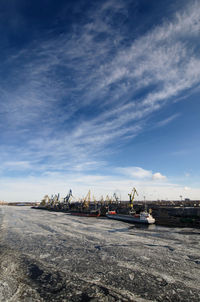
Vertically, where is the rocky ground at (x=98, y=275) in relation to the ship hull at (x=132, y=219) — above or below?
above

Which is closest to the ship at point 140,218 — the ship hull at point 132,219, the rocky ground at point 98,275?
the ship hull at point 132,219

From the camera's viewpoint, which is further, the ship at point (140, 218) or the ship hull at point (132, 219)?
the ship at point (140, 218)

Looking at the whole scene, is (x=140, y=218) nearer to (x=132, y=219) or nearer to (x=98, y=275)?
(x=132, y=219)

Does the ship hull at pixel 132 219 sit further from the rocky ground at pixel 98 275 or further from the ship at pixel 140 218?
the rocky ground at pixel 98 275

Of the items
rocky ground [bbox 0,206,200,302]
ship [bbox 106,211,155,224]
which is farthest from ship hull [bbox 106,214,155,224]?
rocky ground [bbox 0,206,200,302]

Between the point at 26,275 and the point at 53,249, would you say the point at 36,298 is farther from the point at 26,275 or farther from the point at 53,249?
the point at 53,249

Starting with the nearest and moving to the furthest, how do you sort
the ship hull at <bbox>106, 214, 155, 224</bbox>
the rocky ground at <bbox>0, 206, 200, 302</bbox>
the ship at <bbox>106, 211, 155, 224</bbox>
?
the rocky ground at <bbox>0, 206, 200, 302</bbox>, the ship hull at <bbox>106, 214, 155, 224</bbox>, the ship at <bbox>106, 211, 155, 224</bbox>

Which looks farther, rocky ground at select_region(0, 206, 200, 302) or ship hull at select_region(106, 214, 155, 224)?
ship hull at select_region(106, 214, 155, 224)

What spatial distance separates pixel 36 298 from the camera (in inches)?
455

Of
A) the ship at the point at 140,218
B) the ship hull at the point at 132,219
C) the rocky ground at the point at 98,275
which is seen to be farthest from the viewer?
the ship at the point at 140,218

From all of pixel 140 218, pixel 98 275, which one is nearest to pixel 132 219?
pixel 140 218

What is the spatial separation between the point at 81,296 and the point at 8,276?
26.5 feet

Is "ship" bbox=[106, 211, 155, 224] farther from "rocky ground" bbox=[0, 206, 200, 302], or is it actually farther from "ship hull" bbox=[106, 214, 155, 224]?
"rocky ground" bbox=[0, 206, 200, 302]

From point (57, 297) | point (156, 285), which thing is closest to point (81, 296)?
point (57, 297)
